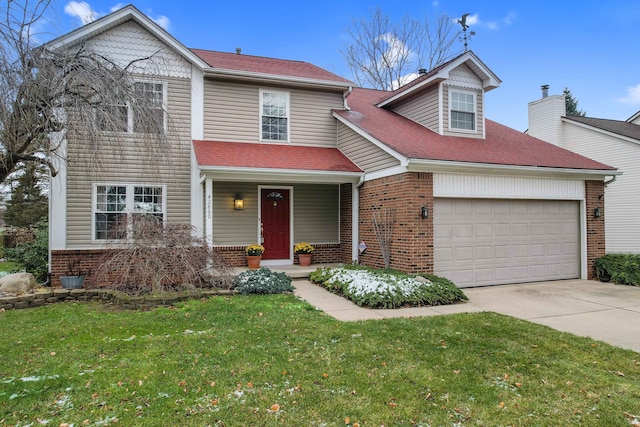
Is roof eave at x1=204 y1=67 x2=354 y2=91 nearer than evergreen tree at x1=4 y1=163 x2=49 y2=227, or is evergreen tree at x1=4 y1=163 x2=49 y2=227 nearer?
roof eave at x1=204 y1=67 x2=354 y2=91

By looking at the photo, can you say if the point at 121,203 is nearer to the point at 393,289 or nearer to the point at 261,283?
the point at 261,283

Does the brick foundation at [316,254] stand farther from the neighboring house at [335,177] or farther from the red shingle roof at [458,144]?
the red shingle roof at [458,144]

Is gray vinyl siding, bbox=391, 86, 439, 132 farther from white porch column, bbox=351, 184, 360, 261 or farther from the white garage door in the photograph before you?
the white garage door

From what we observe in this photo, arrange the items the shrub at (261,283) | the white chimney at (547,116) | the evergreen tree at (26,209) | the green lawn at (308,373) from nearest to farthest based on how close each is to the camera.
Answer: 1. the green lawn at (308,373)
2. the shrub at (261,283)
3. the white chimney at (547,116)
4. the evergreen tree at (26,209)

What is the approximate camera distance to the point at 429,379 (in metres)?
3.98

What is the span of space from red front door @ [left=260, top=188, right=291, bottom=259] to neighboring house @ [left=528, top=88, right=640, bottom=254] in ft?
36.8

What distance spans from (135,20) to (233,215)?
5626 mm

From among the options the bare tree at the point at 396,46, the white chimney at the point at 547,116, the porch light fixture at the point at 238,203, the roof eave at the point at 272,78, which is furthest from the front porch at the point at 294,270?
the bare tree at the point at 396,46

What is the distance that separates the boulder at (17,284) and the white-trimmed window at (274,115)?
21.6ft

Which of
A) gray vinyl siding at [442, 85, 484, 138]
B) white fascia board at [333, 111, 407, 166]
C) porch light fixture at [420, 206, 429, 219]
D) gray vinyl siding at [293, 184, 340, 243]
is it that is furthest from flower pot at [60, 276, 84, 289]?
gray vinyl siding at [442, 85, 484, 138]

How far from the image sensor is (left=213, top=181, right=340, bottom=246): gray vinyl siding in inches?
434

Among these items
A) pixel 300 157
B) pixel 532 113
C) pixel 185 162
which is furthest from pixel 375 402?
pixel 532 113

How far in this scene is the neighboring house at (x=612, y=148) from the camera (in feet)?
48.3

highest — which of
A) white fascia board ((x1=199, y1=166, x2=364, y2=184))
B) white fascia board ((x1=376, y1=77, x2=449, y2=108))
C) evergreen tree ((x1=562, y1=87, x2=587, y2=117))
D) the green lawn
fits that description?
evergreen tree ((x1=562, y1=87, x2=587, y2=117))
